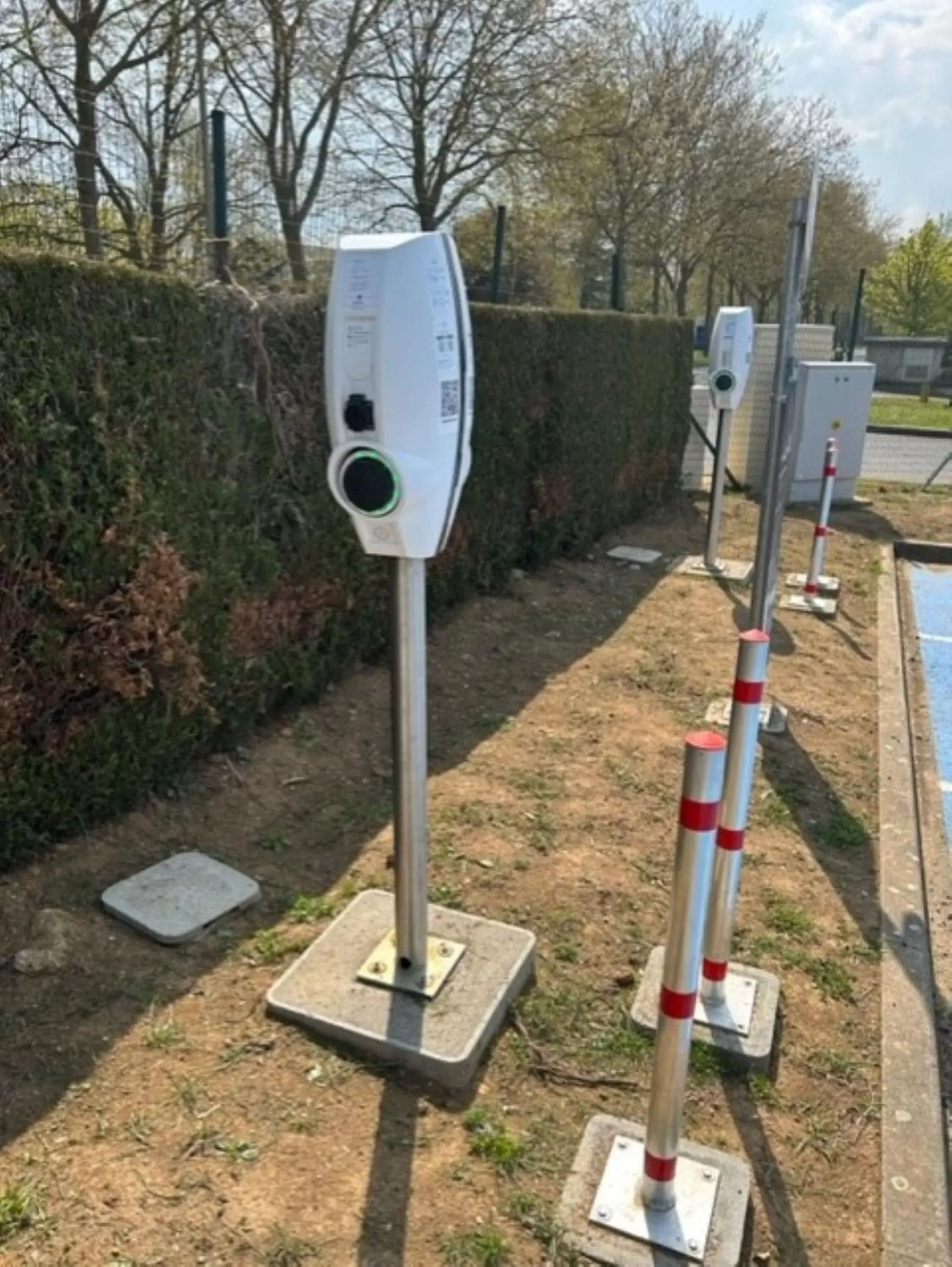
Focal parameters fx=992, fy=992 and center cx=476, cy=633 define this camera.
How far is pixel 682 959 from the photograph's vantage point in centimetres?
191

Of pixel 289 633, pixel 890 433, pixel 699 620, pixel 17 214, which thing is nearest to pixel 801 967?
pixel 289 633

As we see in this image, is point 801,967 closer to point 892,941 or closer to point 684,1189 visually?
point 892,941

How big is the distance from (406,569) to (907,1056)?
1.85 metres

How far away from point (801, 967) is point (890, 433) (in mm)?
18710

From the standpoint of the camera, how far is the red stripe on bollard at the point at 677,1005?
76.1 inches

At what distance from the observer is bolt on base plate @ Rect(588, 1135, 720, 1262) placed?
78.5 inches

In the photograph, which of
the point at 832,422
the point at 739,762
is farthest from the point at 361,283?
the point at 832,422

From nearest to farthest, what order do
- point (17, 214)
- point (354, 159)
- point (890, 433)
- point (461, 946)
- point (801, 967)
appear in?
point (461, 946) < point (801, 967) < point (17, 214) < point (354, 159) < point (890, 433)

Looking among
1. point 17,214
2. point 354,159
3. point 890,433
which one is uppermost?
point 354,159

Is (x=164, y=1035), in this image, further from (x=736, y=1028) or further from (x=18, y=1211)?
Answer: (x=736, y=1028)

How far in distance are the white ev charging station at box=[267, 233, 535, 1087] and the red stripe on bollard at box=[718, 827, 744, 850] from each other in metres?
0.63

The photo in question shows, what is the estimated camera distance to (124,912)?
9.41ft

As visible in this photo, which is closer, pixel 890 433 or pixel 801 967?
pixel 801 967

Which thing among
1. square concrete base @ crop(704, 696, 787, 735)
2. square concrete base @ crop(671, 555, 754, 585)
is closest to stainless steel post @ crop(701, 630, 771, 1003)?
square concrete base @ crop(704, 696, 787, 735)
